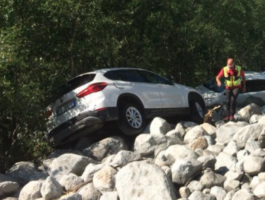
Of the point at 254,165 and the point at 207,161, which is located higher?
the point at 207,161

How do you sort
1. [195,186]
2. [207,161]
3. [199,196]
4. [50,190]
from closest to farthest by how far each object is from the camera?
[199,196], [195,186], [50,190], [207,161]

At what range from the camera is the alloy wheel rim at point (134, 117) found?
1170 cm

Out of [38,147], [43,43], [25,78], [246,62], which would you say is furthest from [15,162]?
[246,62]

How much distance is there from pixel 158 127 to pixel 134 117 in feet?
2.03

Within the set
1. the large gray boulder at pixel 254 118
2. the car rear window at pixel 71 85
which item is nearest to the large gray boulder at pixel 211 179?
the car rear window at pixel 71 85

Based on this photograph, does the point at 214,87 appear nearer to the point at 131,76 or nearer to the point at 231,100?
the point at 231,100

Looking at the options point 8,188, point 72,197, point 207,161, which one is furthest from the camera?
point 8,188

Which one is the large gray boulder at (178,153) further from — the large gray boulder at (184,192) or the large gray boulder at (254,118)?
the large gray boulder at (254,118)

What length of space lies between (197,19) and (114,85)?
8894mm

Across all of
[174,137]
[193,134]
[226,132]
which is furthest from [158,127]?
[226,132]

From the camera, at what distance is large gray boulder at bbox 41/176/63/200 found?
27.9 feet

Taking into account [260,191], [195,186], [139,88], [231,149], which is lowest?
[260,191]

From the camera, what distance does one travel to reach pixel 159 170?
26.7ft

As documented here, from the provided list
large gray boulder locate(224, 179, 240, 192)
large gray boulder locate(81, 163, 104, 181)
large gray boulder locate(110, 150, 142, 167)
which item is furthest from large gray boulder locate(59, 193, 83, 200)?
large gray boulder locate(224, 179, 240, 192)
